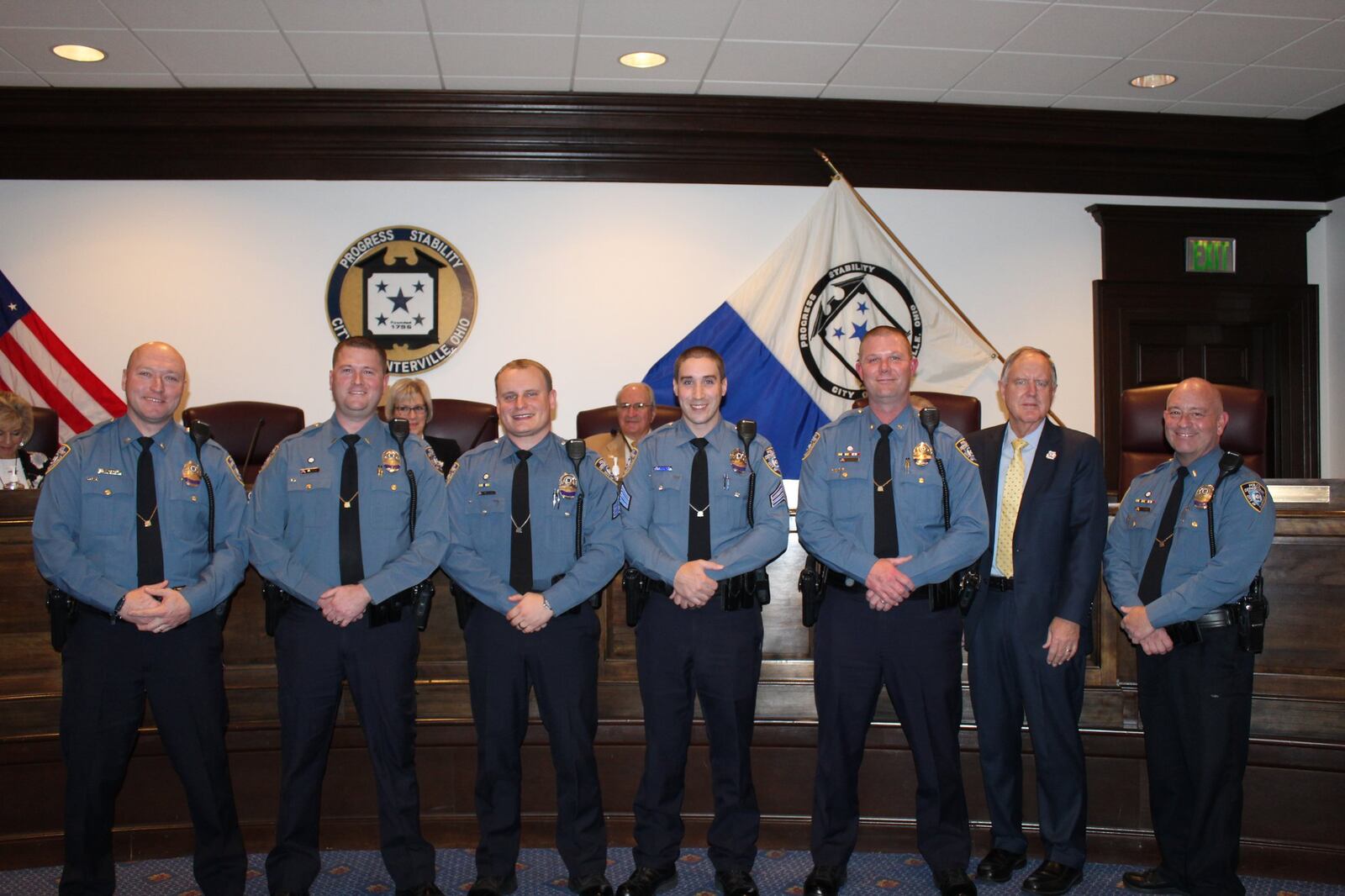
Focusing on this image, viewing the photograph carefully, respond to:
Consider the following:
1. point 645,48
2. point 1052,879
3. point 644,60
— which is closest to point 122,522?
point 1052,879

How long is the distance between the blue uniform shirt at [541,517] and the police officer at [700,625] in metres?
0.09

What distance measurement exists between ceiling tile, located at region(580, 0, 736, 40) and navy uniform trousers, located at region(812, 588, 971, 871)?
3.15 m

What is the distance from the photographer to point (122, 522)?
2.93m

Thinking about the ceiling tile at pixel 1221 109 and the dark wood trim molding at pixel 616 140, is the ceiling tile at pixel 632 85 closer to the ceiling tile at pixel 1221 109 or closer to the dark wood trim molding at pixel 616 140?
the dark wood trim molding at pixel 616 140

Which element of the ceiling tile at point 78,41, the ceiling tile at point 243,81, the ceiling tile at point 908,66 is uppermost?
the ceiling tile at point 78,41

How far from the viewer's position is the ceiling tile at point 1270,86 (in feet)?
18.8

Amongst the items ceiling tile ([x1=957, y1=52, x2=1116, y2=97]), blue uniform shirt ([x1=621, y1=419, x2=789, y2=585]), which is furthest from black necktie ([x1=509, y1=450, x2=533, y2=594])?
ceiling tile ([x1=957, y1=52, x2=1116, y2=97])

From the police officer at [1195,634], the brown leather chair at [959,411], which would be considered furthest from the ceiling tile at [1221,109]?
the police officer at [1195,634]

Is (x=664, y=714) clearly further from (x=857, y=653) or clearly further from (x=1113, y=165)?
(x=1113, y=165)

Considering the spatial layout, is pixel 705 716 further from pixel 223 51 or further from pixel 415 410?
pixel 223 51

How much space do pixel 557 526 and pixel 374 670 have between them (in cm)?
68

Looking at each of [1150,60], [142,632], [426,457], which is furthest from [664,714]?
[1150,60]

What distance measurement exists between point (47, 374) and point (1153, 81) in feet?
21.8

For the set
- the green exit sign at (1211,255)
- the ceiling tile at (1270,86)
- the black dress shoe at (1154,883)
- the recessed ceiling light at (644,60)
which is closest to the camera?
the black dress shoe at (1154,883)
